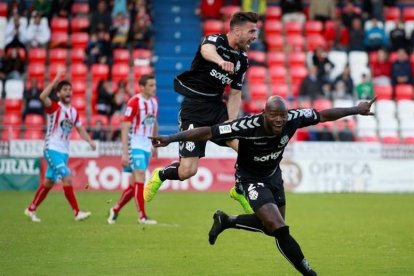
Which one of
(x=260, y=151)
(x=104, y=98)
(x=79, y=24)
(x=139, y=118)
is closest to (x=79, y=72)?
(x=79, y=24)

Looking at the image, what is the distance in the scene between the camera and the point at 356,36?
30078 millimetres

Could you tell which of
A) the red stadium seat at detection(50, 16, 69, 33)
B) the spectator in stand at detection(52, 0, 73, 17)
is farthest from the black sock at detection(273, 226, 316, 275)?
the spectator in stand at detection(52, 0, 73, 17)

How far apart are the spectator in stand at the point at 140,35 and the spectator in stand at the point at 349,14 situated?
6.47 meters

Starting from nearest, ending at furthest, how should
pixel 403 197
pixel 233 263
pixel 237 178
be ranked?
1. pixel 237 178
2. pixel 233 263
3. pixel 403 197

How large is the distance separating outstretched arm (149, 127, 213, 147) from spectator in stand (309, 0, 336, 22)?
71.3ft

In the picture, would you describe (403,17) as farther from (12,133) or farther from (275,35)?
(12,133)

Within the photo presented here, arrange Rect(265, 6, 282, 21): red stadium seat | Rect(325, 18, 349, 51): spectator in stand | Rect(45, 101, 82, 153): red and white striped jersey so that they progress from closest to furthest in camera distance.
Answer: Rect(45, 101, 82, 153): red and white striped jersey, Rect(325, 18, 349, 51): spectator in stand, Rect(265, 6, 282, 21): red stadium seat

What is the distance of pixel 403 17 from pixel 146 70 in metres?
9.41

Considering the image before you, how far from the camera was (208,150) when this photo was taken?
81.7ft

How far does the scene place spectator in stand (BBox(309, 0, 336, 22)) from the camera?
31.1 m

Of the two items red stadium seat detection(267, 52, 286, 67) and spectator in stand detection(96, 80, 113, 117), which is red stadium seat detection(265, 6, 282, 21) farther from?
spectator in stand detection(96, 80, 113, 117)

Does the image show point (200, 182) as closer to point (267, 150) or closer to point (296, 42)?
point (296, 42)

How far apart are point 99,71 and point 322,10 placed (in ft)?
25.3

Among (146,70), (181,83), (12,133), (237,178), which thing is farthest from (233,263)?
(146,70)
